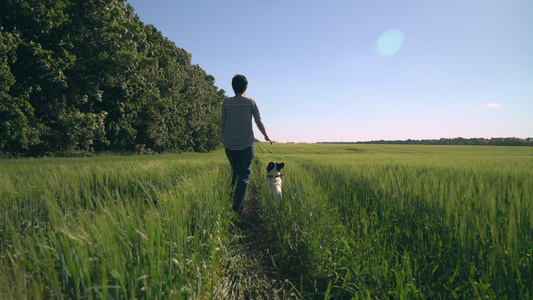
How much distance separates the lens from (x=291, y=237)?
289 cm

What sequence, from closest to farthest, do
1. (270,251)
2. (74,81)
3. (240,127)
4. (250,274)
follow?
(250,274) < (270,251) < (240,127) < (74,81)

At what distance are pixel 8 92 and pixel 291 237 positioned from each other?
765 inches

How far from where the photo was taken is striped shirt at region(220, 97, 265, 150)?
4.42 meters

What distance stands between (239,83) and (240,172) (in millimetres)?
1645

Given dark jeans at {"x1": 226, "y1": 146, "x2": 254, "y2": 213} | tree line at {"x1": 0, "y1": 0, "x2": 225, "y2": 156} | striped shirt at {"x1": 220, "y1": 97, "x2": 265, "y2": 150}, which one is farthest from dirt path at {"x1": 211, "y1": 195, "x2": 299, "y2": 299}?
tree line at {"x1": 0, "y1": 0, "x2": 225, "y2": 156}

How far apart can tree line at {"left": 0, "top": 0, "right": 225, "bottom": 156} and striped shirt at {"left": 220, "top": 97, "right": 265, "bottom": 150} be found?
15637 millimetres

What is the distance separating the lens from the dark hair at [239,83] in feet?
14.9

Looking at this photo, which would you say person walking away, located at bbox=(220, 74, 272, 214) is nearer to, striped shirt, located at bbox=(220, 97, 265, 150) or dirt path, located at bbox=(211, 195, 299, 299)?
striped shirt, located at bbox=(220, 97, 265, 150)

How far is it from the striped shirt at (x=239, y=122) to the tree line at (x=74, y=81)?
1564cm

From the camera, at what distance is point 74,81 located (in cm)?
1866

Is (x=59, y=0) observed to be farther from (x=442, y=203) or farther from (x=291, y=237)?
(x=442, y=203)

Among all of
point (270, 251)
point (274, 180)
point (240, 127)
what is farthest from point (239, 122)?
point (270, 251)

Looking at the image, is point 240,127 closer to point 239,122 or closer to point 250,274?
point 239,122

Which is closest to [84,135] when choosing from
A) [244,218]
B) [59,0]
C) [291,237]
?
[59,0]
